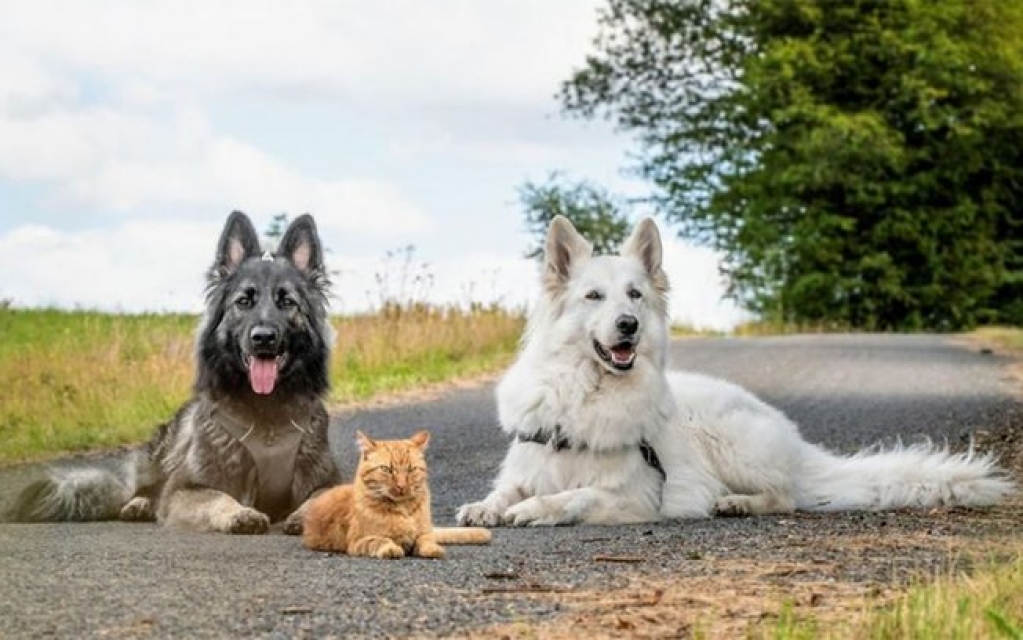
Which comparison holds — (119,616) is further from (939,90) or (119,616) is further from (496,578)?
(939,90)

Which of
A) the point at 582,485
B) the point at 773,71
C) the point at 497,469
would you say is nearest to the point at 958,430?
the point at 497,469

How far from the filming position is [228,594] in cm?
636

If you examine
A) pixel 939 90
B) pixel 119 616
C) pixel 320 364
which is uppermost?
pixel 939 90

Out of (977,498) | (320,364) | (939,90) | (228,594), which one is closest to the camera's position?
(228,594)

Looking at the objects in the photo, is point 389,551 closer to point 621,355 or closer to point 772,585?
point 772,585

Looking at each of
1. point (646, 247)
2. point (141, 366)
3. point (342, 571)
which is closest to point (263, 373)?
point (342, 571)

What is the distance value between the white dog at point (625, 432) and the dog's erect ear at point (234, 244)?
64.7 inches

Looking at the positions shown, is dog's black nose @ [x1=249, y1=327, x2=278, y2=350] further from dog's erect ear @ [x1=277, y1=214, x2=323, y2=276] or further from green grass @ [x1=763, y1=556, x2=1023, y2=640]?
green grass @ [x1=763, y1=556, x2=1023, y2=640]

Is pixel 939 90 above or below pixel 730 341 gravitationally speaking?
above

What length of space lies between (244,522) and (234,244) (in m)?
1.46

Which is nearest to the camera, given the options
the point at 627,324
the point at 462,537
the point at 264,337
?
the point at 462,537

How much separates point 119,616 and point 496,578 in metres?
1.60

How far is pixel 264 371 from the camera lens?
8.57 m

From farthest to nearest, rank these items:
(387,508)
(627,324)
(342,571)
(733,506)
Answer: (733,506), (627,324), (387,508), (342,571)
